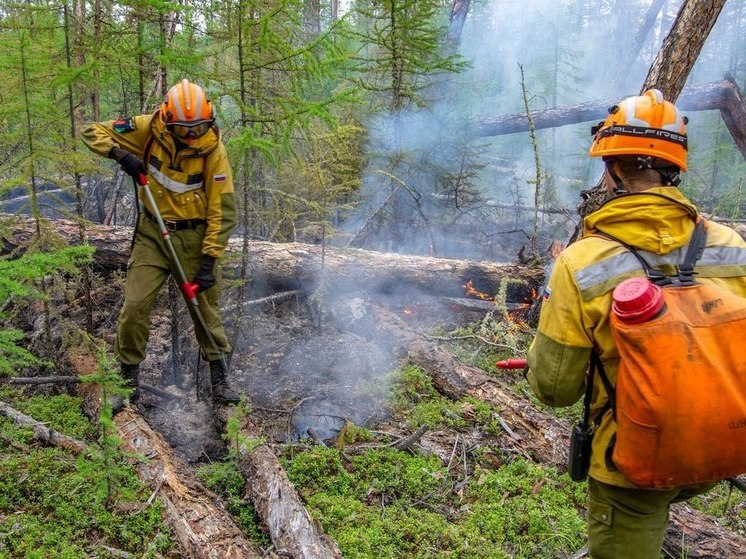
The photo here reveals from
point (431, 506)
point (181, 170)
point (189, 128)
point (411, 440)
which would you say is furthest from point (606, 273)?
point (181, 170)

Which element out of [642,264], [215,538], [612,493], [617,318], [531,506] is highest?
[642,264]

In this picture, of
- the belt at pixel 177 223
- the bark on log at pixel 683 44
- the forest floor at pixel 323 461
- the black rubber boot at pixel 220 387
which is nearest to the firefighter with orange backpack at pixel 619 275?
the forest floor at pixel 323 461

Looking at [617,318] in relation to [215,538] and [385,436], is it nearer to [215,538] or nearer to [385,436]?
[215,538]

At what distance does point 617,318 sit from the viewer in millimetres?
1942

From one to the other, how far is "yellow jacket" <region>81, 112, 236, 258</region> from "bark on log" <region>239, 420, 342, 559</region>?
203 cm

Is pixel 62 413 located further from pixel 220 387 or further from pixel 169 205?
pixel 169 205

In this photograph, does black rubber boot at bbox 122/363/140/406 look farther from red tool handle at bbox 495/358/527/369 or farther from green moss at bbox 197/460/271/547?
red tool handle at bbox 495/358/527/369


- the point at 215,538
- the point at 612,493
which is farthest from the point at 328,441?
the point at 612,493

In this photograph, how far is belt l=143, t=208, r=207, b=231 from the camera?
475 cm

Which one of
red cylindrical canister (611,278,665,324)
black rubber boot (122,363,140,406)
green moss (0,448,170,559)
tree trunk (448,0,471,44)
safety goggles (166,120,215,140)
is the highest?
tree trunk (448,0,471,44)

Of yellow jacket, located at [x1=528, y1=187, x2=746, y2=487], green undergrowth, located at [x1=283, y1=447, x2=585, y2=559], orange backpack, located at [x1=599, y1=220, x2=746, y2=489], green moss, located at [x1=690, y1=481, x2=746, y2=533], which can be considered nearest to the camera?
orange backpack, located at [x1=599, y1=220, x2=746, y2=489]

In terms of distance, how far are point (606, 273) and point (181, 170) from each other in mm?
3969

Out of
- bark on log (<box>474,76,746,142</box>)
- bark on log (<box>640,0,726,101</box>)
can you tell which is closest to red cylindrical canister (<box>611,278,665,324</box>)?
bark on log (<box>640,0,726,101</box>)

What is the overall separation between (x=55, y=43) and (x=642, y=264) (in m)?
6.54
